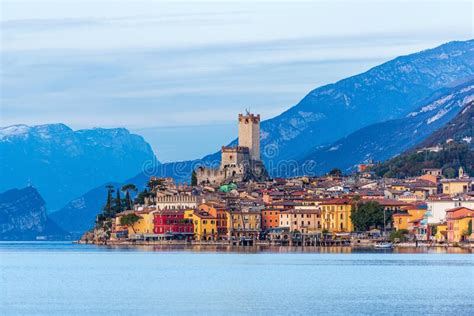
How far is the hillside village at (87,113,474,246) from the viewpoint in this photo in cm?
13438

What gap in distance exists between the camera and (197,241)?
148375 mm

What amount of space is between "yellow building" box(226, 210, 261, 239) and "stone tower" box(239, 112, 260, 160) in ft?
87.5

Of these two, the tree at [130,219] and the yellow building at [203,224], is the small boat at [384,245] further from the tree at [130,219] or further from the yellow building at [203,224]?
the tree at [130,219]

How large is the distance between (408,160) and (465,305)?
426 ft

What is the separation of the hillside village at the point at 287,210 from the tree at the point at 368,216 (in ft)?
0.29

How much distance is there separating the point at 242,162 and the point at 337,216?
30824mm

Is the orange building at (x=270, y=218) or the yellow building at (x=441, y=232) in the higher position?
the orange building at (x=270, y=218)

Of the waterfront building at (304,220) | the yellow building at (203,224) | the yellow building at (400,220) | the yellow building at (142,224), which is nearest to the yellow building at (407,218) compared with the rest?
the yellow building at (400,220)

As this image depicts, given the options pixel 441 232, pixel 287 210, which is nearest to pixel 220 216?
pixel 287 210

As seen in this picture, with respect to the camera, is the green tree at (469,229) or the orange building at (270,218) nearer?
the green tree at (469,229)

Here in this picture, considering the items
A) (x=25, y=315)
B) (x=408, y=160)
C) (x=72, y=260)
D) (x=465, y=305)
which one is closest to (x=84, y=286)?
(x=25, y=315)

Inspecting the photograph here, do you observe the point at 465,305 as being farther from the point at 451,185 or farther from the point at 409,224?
the point at 451,185

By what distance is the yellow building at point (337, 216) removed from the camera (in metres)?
142

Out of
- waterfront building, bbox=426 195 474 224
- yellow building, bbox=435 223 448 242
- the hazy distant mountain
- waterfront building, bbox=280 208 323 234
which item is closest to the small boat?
yellow building, bbox=435 223 448 242
